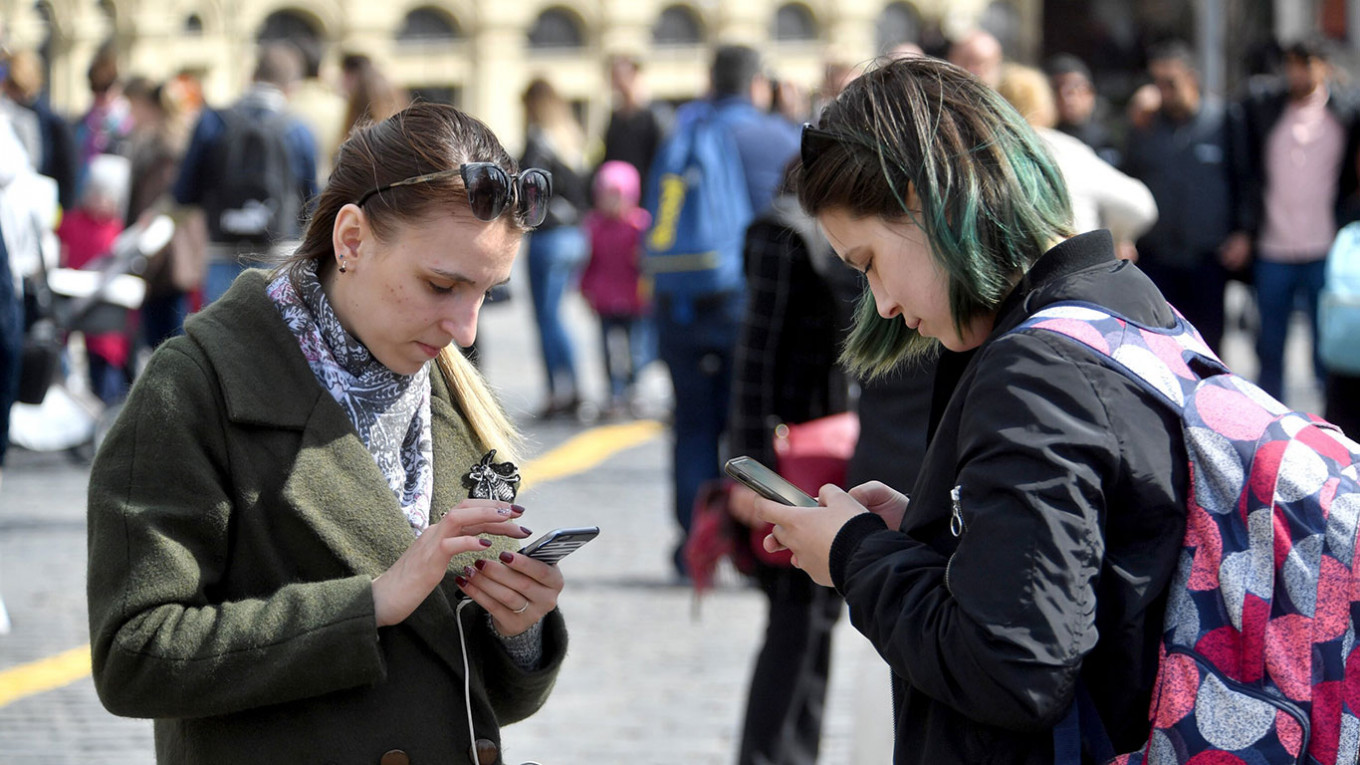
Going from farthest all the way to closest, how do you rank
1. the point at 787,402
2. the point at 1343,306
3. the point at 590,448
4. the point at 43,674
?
the point at 590,448 → the point at 43,674 → the point at 1343,306 → the point at 787,402

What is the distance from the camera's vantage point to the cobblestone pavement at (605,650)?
183 inches

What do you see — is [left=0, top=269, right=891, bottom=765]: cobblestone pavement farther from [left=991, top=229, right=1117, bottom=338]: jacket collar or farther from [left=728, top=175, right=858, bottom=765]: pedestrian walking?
[left=991, top=229, right=1117, bottom=338]: jacket collar

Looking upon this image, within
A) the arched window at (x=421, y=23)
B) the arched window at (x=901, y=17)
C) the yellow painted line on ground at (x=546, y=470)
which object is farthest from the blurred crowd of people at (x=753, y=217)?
the arched window at (x=901, y=17)

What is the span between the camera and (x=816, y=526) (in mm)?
2033

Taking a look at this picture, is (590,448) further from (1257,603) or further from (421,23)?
(421,23)

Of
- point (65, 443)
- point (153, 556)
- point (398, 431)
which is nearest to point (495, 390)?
point (398, 431)

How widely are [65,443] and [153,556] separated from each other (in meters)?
7.30

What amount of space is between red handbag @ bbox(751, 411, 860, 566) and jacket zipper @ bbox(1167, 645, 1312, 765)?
220 cm

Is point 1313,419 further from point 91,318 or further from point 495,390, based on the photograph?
point 91,318

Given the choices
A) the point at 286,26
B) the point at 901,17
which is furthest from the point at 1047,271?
the point at 901,17

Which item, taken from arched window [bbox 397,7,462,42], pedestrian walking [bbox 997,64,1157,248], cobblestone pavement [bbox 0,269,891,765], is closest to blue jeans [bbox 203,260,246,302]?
cobblestone pavement [bbox 0,269,891,765]

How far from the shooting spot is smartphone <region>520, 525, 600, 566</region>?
2.10 m

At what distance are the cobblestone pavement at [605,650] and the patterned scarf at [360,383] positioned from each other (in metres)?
0.55

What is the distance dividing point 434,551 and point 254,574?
0.26 metres
